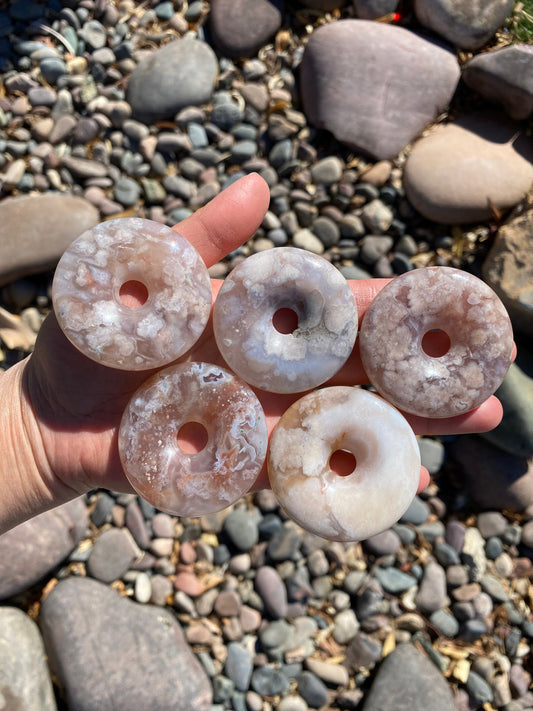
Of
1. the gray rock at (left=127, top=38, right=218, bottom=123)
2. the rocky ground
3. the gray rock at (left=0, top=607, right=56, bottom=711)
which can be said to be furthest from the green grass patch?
the gray rock at (left=0, top=607, right=56, bottom=711)

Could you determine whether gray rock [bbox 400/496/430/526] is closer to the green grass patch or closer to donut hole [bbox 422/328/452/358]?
donut hole [bbox 422/328/452/358]

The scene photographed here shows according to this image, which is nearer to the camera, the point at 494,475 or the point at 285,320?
the point at 285,320

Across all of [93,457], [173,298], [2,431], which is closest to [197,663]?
[93,457]

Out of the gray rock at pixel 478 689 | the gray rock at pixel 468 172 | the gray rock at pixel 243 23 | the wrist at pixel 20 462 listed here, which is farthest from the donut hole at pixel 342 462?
the gray rock at pixel 243 23

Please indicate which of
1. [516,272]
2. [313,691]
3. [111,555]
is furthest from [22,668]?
[516,272]

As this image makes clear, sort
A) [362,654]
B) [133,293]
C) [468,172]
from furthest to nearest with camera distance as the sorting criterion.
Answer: [468,172]
[362,654]
[133,293]

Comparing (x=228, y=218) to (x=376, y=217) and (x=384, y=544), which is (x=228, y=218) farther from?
(x=384, y=544)
